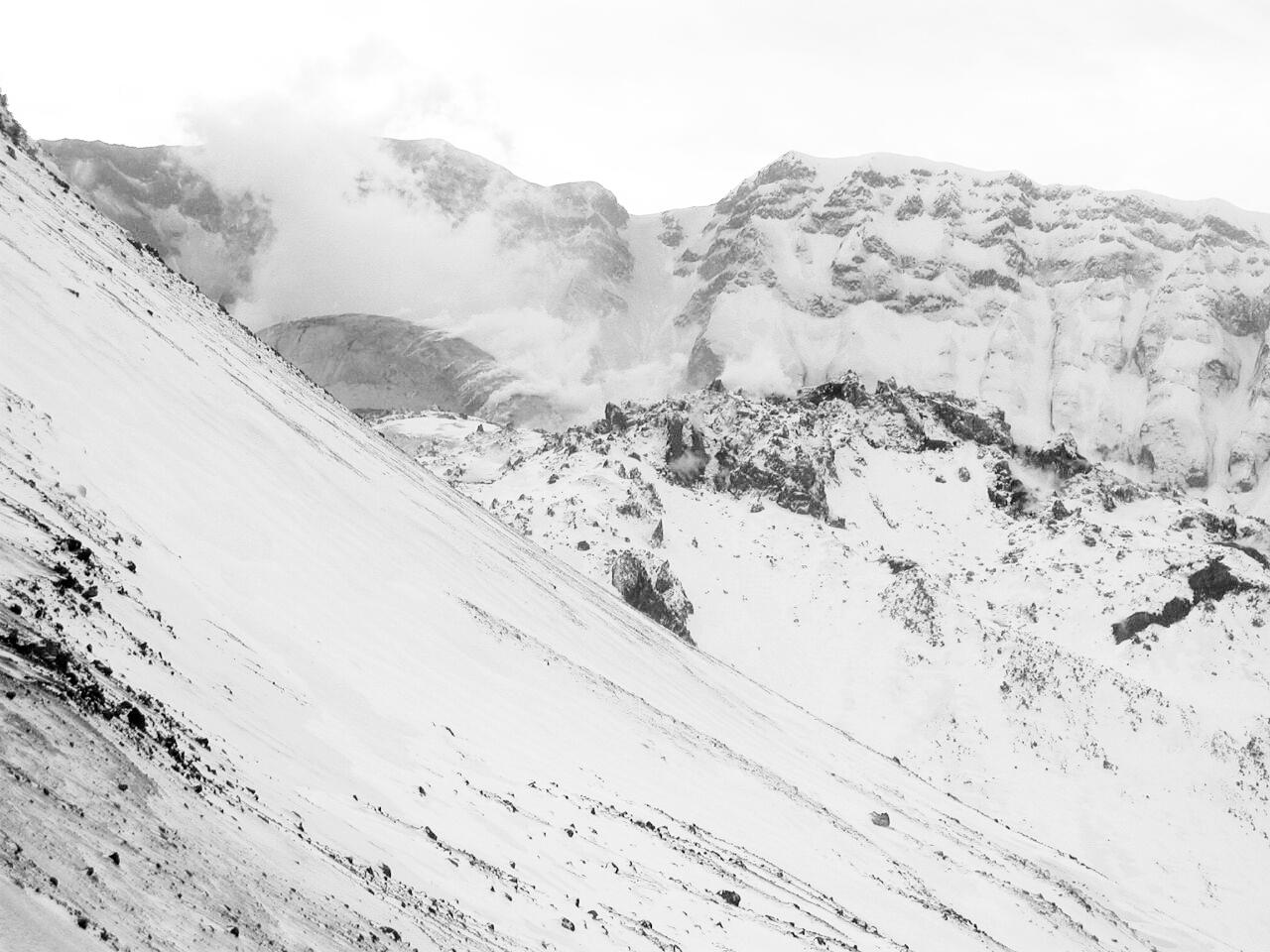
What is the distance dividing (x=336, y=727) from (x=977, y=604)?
5681 centimetres

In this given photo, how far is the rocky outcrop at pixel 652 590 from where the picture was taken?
54.3 metres

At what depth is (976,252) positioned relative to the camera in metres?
183

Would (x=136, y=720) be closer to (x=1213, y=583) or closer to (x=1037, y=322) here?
(x=1213, y=583)

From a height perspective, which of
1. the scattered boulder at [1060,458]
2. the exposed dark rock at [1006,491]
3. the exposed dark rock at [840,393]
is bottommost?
the exposed dark rock at [1006,491]

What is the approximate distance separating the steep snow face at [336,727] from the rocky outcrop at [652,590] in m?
15.4

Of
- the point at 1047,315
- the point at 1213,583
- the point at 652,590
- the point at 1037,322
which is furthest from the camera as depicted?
the point at 1047,315

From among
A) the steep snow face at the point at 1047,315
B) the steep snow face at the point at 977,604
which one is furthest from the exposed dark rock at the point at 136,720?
the steep snow face at the point at 1047,315

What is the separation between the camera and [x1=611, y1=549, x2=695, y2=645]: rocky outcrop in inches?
2138

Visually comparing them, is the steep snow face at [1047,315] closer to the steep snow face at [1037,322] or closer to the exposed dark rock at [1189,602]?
the steep snow face at [1037,322]

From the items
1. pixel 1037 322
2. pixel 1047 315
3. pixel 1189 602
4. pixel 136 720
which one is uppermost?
pixel 1047 315

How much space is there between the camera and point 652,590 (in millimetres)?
55156

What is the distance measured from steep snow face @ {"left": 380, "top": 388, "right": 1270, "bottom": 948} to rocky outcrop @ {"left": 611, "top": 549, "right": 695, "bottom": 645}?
874mm

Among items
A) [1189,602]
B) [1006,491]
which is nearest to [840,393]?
[1006,491]

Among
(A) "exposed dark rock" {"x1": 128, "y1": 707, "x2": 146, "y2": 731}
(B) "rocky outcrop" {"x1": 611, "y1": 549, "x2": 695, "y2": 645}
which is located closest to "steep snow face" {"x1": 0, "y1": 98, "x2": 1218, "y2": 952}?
(A) "exposed dark rock" {"x1": 128, "y1": 707, "x2": 146, "y2": 731}
